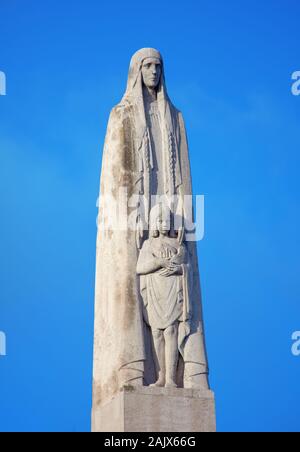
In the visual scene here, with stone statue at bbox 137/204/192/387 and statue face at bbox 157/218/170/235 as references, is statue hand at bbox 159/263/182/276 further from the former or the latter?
statue face at bbox 157/218/170/235

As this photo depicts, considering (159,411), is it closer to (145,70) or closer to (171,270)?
(171,270)

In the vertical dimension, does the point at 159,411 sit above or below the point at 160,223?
below

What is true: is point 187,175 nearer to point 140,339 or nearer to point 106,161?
point 106,161

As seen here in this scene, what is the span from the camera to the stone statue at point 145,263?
1991 centimetres

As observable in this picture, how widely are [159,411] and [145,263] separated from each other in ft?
9.12

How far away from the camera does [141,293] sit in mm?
20188

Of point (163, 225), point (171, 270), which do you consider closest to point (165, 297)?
point (171, 270)

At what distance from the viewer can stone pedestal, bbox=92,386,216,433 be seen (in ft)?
62.3

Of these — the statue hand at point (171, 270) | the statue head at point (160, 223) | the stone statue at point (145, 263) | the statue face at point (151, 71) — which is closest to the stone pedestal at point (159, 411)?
the stone statue at point (145, 263)

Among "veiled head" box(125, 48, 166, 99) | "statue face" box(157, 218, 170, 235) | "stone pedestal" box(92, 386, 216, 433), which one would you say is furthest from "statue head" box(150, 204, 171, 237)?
"stone pedestal" box(92, 386, 216, 433)

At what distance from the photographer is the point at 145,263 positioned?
20234mm

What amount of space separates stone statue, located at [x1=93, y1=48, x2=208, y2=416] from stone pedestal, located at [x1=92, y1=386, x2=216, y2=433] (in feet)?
0.88

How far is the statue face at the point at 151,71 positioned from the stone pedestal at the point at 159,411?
617 centimetres
